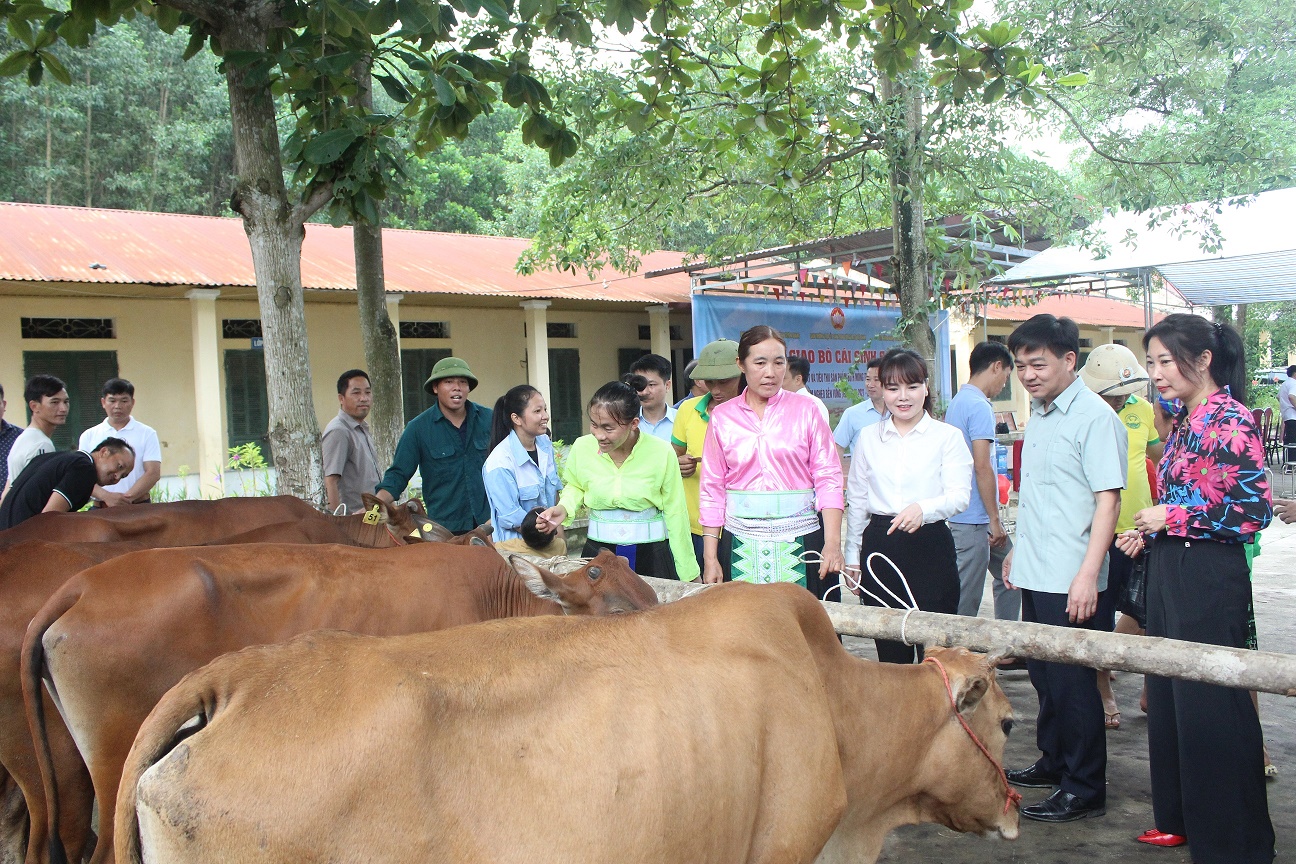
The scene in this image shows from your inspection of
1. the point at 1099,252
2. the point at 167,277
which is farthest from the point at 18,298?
the point at 1099,252

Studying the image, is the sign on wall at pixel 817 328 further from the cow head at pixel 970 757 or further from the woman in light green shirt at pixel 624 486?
the cow head at pixel 970 757

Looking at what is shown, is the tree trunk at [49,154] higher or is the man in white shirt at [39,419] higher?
the tree trunk at [49,154]

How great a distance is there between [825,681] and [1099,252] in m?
11.2

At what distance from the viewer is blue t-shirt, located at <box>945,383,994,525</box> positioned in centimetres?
559

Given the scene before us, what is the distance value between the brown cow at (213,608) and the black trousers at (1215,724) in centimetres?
186

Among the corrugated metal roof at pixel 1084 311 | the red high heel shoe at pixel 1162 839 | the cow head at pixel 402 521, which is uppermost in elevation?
the corrugated metal roof at pixel 1084 311

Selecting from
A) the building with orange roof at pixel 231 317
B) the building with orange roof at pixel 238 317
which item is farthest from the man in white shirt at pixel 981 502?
the building with orange roof at pixel 231 317

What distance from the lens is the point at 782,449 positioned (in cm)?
436

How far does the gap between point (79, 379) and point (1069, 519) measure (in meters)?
14.4

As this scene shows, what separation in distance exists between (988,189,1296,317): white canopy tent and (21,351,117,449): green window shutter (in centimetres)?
1286

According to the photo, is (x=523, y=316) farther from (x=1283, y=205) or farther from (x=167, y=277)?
(x=1283, y=205)

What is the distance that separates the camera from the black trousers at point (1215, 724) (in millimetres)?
3318

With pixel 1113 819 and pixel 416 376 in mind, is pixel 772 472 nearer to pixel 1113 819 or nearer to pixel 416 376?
pixel 1113 819

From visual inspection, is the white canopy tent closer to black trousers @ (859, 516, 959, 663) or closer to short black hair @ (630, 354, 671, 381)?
short black hair @ (630, 354, 671, 381)
